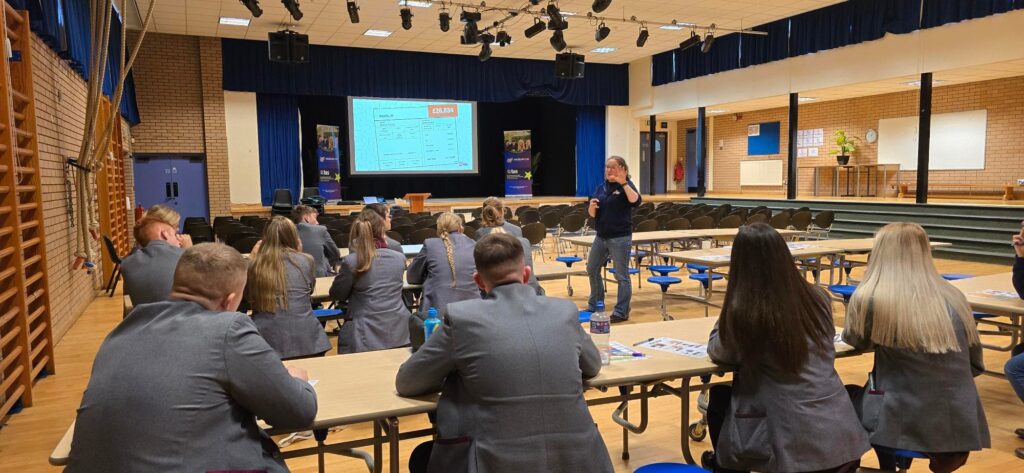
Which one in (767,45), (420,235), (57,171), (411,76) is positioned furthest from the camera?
(411,76)

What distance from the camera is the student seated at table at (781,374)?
7.18 ft

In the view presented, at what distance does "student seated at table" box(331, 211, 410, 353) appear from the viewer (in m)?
3.90

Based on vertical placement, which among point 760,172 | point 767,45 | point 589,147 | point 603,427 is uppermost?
point 767,45

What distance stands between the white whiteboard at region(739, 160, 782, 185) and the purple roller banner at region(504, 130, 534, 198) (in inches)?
259

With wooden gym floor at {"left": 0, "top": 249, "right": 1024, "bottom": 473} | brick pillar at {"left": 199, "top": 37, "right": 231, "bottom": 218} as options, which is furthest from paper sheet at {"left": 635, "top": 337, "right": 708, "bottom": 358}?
brick pillar at {"left": 199, "top": 37, "right": 231, "bottom": 218}

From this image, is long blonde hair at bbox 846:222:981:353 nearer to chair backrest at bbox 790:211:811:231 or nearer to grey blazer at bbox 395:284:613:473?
grey blazer at bbox 395:284:613:473

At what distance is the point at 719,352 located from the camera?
7.85ft

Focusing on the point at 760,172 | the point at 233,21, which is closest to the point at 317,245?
the point at 233,21

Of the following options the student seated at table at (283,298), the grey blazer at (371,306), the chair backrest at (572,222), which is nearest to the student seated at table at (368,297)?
the grey blazer at (371,306)

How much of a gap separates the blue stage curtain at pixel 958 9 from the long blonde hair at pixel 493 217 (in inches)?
372

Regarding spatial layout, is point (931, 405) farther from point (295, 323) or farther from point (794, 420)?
point (295, 323)

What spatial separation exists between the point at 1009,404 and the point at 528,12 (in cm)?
928

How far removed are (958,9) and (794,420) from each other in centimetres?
1141

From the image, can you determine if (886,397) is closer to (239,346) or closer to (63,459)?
(239,346)
